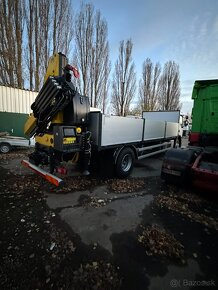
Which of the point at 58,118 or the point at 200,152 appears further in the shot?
the point at 200,152

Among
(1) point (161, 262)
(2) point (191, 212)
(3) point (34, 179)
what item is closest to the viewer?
(1) point (161, 262)

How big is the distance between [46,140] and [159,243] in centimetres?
344

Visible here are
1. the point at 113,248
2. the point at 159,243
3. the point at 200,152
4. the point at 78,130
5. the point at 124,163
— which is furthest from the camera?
the point at 124,163

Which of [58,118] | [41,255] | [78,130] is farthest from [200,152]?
[41,255]

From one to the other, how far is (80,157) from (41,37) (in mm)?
14085

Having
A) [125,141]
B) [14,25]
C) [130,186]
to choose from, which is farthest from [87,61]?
[130,186]

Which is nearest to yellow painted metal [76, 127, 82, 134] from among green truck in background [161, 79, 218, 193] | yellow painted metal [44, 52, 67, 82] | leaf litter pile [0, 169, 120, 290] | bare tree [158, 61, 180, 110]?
yellow painted metal [44, 52, 67, 82]

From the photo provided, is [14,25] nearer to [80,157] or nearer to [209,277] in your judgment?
[80,157]

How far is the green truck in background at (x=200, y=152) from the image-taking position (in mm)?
3920

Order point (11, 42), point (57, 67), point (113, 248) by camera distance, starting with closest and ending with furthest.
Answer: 1. point (113, 248)
2. point (57, 67)
3. point (11, 42)

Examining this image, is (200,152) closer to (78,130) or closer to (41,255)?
(78,130)

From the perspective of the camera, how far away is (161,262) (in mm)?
2170

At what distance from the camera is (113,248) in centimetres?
239

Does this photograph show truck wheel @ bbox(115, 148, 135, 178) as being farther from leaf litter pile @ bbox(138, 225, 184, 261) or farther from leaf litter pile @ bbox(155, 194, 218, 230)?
leaf litter pile @ bbox(138, 225, 184, 261)
